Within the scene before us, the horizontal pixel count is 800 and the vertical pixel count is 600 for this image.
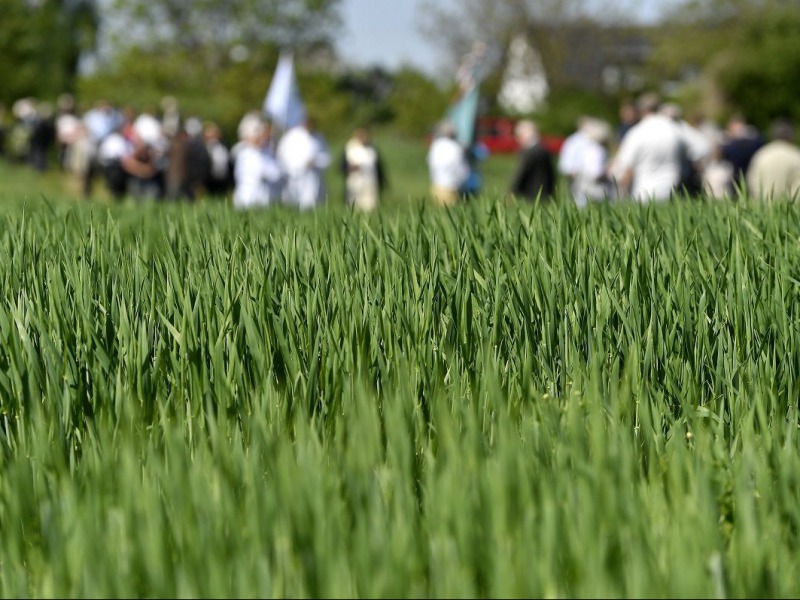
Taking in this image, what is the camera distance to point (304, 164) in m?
13.5

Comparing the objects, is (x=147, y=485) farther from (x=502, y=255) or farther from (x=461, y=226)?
(x=461, y=226)

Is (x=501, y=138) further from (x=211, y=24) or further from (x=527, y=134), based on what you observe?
(x=527, y=134)

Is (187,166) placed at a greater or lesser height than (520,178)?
greater

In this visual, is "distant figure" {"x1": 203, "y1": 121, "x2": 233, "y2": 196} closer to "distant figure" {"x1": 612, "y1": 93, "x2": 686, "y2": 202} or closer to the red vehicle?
"distant figure" {"x1": 612, "y1": 93, "x2": 686, "y2": 202}

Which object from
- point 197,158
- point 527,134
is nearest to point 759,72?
point 197,158

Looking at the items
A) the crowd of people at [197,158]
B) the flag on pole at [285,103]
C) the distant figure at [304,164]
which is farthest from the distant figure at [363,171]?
the flag on pole at [285,103]

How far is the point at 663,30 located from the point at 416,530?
5229 cm

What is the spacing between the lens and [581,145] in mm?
14430

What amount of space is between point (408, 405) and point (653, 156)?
24.5 ft

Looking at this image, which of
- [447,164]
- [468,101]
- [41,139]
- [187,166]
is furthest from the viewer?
[41,139]

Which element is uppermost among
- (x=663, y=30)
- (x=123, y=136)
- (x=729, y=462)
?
(x=663, y=30)

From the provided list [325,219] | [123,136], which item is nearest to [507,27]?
[123,136]

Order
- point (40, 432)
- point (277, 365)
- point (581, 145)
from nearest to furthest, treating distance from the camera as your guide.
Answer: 1. point (40, 432)
2. point (277, 365)
3. point (581, 145)

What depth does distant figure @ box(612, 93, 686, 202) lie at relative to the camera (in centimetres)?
994
